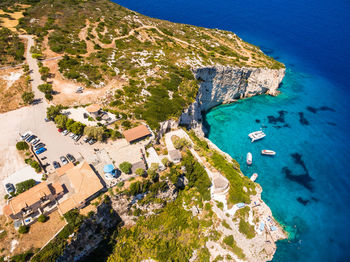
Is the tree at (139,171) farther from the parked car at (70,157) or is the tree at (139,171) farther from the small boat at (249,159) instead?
the small boat at (249,159)

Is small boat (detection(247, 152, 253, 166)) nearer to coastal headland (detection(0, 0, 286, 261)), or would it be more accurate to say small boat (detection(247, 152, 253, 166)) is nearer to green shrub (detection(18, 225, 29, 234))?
coastal headland (detection(0, 0, 286, 261))

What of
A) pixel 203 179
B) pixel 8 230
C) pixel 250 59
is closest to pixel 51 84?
pixel 8 230

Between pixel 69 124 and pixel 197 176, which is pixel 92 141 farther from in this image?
pixel 197 176

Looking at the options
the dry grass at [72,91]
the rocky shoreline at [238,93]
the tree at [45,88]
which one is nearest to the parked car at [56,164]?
the dry grass at [72,91]

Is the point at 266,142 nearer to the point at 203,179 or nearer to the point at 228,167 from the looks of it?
the point at 228,167

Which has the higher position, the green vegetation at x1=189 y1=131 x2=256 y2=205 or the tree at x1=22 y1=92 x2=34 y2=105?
the tree at x1=22 y1=92 x2=34 y2=105

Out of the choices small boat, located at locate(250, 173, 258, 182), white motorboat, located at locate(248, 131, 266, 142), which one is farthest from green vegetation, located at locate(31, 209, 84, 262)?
white motorboat, located at locate(248, 131, 266, 142)

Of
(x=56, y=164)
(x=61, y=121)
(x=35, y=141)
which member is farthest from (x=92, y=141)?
(x=35, y=141)
